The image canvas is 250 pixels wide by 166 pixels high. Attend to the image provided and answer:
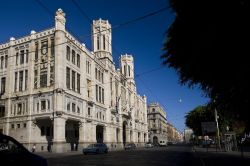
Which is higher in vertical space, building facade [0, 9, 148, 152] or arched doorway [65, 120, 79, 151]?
building facade [0, 9, 148, 152]

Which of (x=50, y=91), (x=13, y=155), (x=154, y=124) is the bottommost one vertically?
(x=13, y=155)

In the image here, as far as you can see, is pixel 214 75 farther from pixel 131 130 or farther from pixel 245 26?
pixel 131 130

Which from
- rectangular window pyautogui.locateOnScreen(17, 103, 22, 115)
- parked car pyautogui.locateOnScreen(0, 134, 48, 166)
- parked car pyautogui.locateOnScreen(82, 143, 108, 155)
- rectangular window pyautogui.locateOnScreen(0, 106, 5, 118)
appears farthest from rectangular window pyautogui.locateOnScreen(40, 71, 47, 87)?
parked car pyautogui.locateOnScreen(0, 134, 48, 166)

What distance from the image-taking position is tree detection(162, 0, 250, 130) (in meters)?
9.27

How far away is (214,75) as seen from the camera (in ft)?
36.2

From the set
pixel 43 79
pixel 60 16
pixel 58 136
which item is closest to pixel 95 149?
pixel 58 136

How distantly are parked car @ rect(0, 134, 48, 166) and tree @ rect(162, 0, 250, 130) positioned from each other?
627 centimetres

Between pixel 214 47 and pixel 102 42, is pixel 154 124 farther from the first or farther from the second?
pixel 214 47

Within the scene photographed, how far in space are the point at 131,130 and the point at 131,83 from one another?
14.6m

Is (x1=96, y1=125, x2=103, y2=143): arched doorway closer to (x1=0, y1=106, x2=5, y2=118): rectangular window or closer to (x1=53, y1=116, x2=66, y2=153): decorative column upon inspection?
(x1=53, y1=116, x2=66, y2=153): decorative column

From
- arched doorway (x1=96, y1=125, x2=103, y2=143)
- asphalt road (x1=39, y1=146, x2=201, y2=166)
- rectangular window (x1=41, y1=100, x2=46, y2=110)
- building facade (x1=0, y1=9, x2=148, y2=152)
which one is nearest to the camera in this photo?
asphalt road (x1=39, y1=146, x2=201, y2=166)

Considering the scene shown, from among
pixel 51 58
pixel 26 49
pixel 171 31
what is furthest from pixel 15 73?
pixel 171 31

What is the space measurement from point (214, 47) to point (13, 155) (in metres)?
6.75

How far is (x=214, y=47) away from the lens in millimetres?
9828
